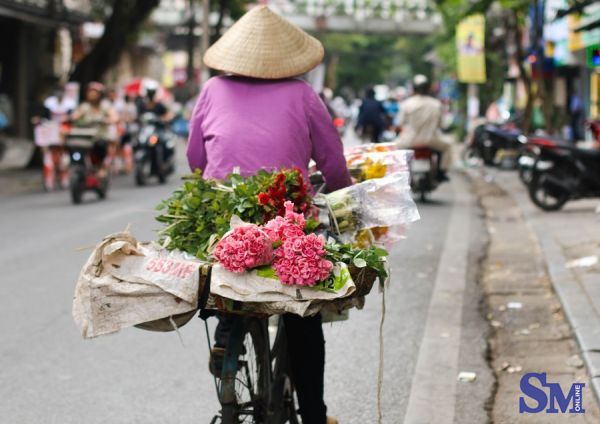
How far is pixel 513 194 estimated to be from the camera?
17.4 metres

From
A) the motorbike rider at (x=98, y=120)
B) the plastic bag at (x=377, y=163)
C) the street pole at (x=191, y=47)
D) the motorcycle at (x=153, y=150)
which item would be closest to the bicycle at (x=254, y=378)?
the plastic bag at (x=377, y=163)

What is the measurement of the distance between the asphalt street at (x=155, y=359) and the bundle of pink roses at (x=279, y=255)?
144 centimetres

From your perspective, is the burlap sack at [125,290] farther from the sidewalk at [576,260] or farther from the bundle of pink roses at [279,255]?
the sidewalk at [576,260]

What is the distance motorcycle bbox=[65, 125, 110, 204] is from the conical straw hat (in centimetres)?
1174

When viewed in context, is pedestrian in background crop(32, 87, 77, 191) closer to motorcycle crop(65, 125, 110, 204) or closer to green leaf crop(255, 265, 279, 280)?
motorcycle crop(65, 125, 110, 204)

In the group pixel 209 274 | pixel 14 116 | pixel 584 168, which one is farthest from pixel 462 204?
pixel 14 116

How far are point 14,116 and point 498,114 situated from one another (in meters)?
14.1

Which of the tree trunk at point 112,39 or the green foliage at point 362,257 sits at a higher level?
the tree trunk at point 112,39

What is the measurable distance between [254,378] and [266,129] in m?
0.98

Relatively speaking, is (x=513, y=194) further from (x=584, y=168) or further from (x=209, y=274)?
(x=209, y=274)

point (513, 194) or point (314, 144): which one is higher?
point (314, 144)

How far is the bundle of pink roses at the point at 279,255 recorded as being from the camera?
137 inches

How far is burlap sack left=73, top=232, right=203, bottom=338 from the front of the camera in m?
3.57

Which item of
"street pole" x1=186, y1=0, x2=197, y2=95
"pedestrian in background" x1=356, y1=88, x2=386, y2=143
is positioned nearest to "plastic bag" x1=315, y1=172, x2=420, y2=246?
"pedestrian in background" x1=356, y1=88, x2=386, y2=143
